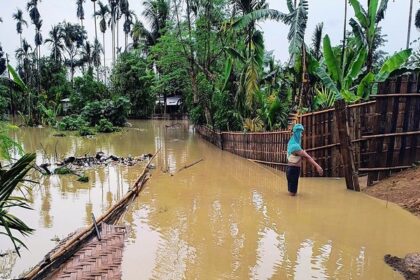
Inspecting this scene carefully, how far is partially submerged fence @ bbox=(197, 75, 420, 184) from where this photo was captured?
8.62 meters

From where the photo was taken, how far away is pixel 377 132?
875cm

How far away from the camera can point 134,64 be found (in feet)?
123

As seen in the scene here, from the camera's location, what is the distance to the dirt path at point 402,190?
7454 millimetres

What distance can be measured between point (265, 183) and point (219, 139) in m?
8.00

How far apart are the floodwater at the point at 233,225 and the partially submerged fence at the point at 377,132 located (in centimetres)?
77

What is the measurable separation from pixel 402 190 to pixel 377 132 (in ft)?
4.63

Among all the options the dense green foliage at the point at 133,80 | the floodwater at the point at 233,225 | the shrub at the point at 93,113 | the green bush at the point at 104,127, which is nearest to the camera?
the floodwater at the point at 233,225

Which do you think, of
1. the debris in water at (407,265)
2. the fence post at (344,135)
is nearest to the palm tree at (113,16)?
the fence post at (344,135)

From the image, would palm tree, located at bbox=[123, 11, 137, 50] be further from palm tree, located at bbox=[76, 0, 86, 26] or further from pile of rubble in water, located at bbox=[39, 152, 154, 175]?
pile of rubble in water, located at bbox=[39, 152, 154, 175]

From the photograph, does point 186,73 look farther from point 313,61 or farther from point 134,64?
point 134,64

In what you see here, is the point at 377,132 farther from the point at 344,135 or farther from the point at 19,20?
the point at 19,20

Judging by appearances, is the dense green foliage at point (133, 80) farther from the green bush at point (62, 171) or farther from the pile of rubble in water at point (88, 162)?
the green bush at point (62, 171)

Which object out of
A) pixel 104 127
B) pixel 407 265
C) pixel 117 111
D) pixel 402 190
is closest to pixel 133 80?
pixel 117 111

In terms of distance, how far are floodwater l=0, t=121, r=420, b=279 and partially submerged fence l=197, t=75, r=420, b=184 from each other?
77 cm
